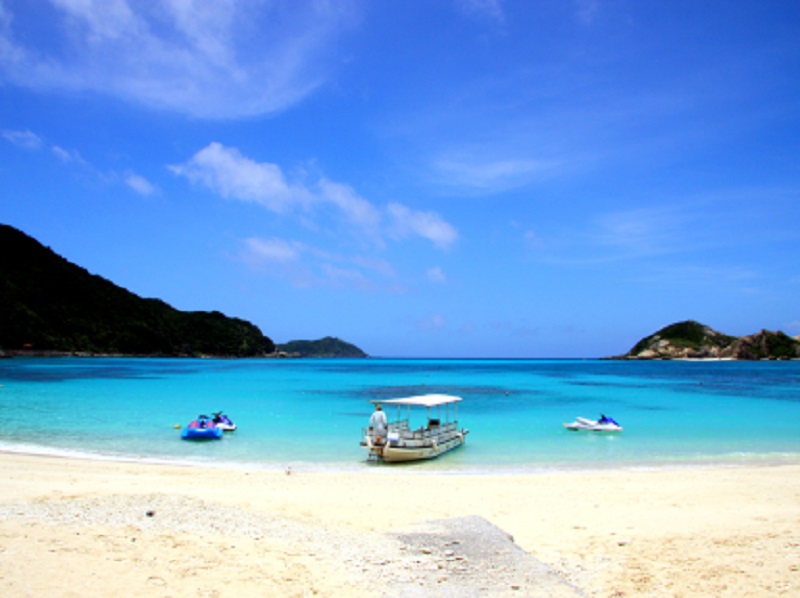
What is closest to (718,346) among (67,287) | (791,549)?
(67,287)

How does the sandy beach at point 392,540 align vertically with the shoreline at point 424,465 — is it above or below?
above

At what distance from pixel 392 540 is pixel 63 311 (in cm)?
13887

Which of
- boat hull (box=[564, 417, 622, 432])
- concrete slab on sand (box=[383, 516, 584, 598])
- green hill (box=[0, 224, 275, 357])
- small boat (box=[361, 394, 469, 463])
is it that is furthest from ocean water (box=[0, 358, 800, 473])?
green hill (box=[0, 224, 275, 357])

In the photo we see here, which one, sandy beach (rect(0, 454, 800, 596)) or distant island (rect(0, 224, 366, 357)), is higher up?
distant island (rect(0, 224, 366, 357))

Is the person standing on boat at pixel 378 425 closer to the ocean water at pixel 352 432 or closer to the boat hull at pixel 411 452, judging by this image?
the boat hull at pixel 411 452

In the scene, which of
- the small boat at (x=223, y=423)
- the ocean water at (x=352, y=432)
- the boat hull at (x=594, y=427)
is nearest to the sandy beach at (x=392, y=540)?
the ocean water at (x=352, y=432)

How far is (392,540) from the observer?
8680mm

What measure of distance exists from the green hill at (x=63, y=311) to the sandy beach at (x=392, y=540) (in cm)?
11831

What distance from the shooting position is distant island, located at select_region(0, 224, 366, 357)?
11288 cm

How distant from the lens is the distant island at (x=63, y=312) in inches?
4444

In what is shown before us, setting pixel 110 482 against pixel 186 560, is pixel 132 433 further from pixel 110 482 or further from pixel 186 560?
pixel 186 560

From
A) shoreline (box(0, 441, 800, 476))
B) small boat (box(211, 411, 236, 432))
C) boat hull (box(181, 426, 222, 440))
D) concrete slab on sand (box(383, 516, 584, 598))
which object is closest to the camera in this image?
concrete slab on sand (box(383, 516, 584, 598))

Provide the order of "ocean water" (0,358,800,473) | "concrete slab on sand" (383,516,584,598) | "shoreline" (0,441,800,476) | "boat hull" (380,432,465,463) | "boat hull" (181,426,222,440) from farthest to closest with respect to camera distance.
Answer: "boat hull" (181,426,222,440) → "ocean water" (0,358,800,473) → "boat hull" (380,432,465,463) → "shoreline" (0,441,800,476) → "concrete slab on sand" (383,516,584,598)

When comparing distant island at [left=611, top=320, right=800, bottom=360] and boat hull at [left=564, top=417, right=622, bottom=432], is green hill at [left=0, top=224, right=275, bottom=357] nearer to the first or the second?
boat hull at [left=564, top=417, right=622, bottom=432]
